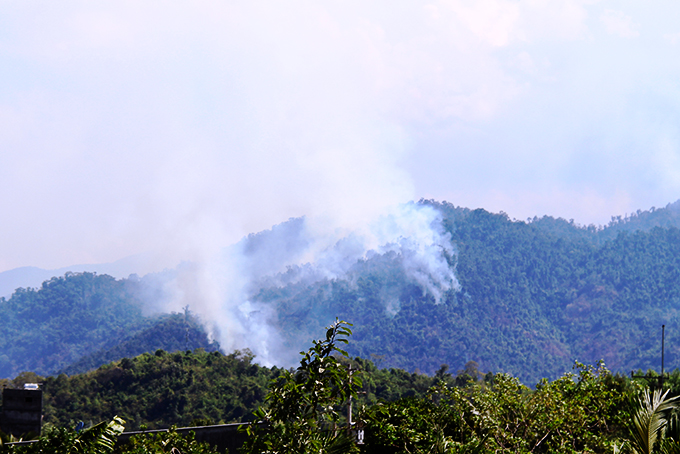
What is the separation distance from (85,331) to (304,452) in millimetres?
140401

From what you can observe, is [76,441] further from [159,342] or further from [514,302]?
[514,302]

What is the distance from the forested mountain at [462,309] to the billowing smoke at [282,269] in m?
1.41

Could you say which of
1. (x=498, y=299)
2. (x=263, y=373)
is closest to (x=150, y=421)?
(x=263, y=373)

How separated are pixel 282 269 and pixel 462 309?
4676 cm

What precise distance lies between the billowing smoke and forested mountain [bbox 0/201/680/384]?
1410 millimetres

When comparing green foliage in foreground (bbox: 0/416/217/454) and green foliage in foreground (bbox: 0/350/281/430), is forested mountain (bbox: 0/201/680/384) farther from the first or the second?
green foliage in foreground (bbox: 0/416/217/454)

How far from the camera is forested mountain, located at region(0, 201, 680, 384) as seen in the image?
126 meters

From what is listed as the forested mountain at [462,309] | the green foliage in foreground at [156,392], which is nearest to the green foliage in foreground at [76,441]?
the green foliage in foreground at [156,392]

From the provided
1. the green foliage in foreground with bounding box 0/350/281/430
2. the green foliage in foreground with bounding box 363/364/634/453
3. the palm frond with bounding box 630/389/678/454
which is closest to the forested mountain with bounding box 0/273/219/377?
the green foliage in foreground with bounding box 0/350/281/430

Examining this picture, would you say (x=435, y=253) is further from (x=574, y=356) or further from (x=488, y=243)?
(x=574, y=356)

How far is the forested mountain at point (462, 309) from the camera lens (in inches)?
4943

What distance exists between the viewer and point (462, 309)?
454ft

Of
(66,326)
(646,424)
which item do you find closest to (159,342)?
(66,326)

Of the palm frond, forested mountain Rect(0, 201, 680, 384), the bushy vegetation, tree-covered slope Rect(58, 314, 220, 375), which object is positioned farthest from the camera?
forested mountain Rect(0, 201, 680, 384)
